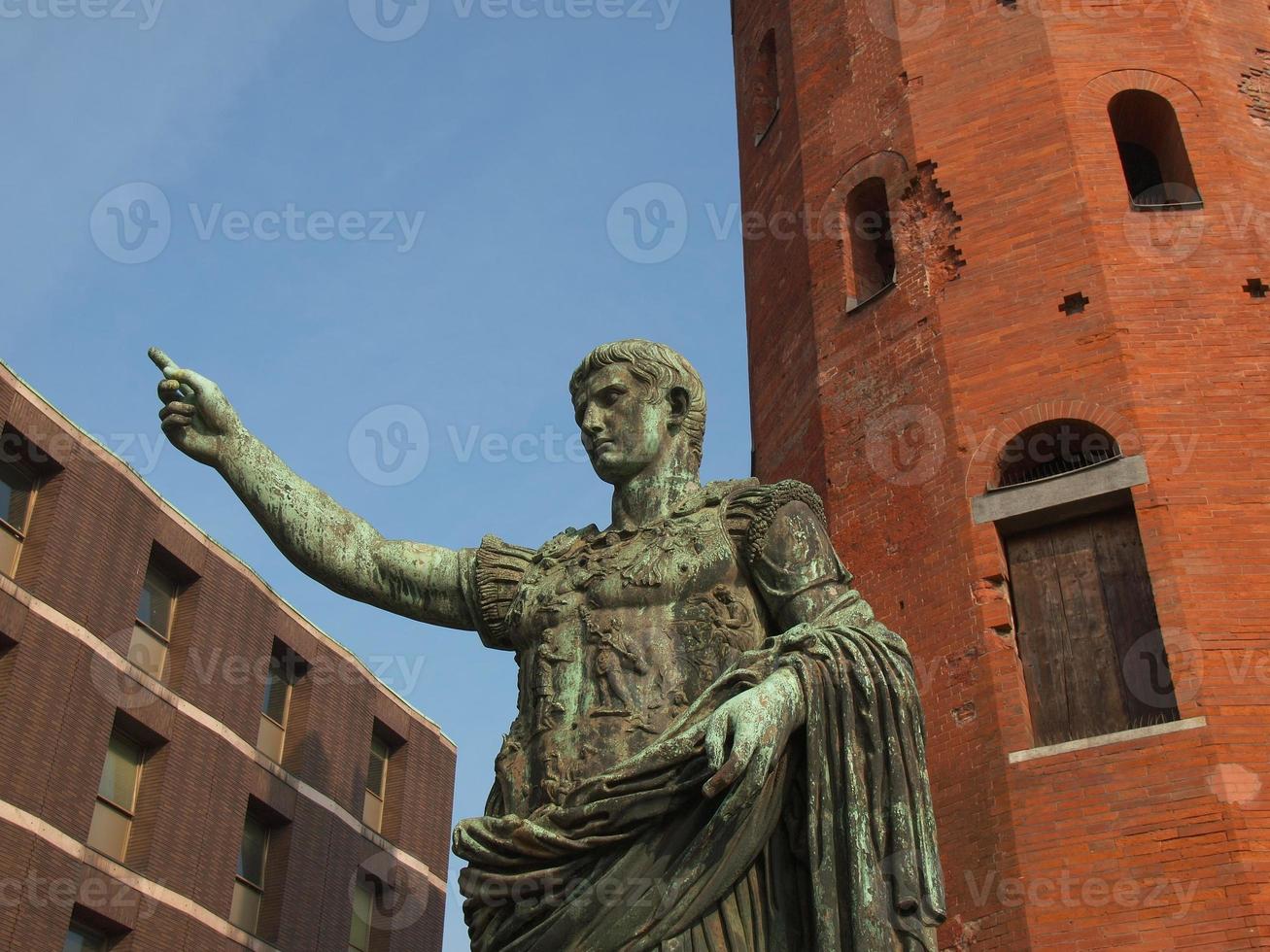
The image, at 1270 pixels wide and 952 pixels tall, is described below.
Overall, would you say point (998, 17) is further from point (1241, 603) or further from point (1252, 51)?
point (1241, 603)

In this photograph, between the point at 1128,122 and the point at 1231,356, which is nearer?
the point at 1231,356

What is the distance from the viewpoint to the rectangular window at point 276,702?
2848 cm

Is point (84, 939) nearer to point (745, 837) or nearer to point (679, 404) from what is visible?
point (679, 404)

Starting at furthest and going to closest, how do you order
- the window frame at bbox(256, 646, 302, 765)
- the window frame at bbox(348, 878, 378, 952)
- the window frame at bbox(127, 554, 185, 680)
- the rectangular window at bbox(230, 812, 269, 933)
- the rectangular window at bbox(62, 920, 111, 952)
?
the window frame at bbox(348, 878, 378, 952) → the window frame at bbox(256, 646, 302, 765) → the rectangular window at bbox(230, 812, 269, 933) → the window frame at bbox(127, 554, 185, 680) → the rectangular window at bbox(62, 920, 111, 952)

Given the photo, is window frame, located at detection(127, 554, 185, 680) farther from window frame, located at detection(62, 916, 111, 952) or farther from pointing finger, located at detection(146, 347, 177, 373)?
pointing finger, located at detection(146, 347, 177, 373)

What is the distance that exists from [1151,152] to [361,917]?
61.2 feet

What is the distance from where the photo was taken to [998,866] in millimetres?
14320

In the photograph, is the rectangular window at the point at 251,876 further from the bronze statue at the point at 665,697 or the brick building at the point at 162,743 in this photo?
the bronze statue at the point at 665,697

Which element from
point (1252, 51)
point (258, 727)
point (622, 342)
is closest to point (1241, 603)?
point (1252, 51)

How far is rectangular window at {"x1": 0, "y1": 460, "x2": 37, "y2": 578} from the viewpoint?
24.0 m

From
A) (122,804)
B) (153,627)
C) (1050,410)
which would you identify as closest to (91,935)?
(122,804)

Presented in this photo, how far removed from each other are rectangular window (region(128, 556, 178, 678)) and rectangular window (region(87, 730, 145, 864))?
1175mm

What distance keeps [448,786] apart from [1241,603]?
20.6 metres

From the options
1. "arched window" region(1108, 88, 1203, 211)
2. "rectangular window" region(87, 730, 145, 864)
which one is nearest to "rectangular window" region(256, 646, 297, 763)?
"rectangular window" region(87, 730, 145, 864)
